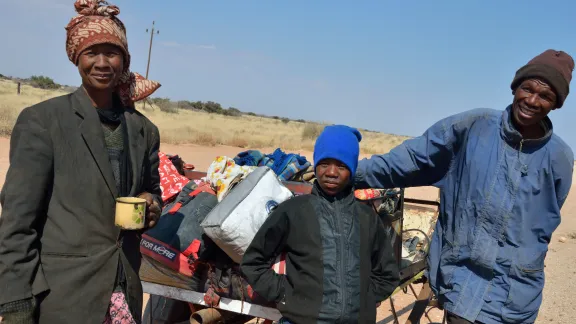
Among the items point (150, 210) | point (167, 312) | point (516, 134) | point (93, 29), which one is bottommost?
point (167, 312)

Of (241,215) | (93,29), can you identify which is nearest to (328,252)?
(241,215)

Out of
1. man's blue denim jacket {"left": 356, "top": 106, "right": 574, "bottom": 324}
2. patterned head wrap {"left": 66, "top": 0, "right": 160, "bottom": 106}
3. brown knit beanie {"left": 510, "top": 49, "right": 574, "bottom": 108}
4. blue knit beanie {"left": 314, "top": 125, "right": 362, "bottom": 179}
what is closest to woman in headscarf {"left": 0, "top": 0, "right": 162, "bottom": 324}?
patterned head wrap {"left": 66, "top": 0, "right": 160, "bottom": 106}

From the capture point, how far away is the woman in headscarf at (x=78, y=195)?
1.95m

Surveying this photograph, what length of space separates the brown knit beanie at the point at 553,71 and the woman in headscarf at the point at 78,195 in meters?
1.80

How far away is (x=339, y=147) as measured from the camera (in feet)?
8.59

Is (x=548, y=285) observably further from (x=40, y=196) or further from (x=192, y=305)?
(x=40, y=196)

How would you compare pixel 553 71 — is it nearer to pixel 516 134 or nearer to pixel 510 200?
pixel 516 134

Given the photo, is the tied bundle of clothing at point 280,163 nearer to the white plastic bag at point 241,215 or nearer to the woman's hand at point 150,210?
the white plastic bag at point 241,215

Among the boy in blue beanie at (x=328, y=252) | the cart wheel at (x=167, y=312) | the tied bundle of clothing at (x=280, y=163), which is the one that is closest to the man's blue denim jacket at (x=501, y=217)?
the boy in blue beanie at (x=328, y=252)

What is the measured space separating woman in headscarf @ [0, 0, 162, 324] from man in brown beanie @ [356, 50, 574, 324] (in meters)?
1.51

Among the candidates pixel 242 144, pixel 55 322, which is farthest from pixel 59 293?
pixel 242 144

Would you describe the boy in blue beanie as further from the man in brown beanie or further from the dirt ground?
the dirt ground

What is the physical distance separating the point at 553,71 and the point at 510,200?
0.61 meters

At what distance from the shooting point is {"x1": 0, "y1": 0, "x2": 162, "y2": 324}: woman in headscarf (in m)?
1.95
